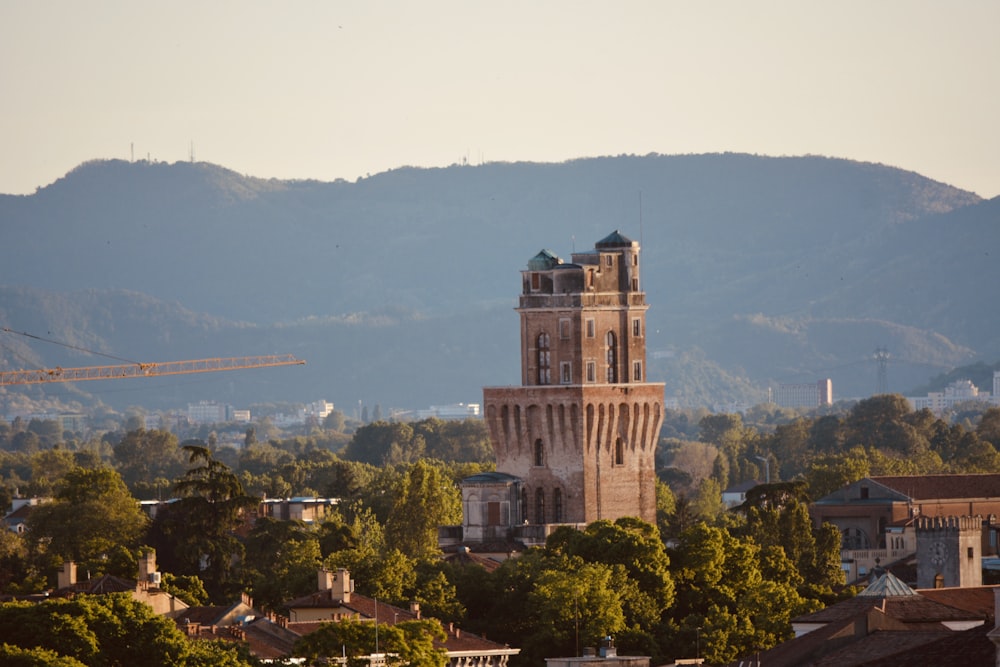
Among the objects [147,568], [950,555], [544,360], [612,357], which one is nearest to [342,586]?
[147,568]

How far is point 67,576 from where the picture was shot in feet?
379

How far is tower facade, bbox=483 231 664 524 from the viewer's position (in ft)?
441

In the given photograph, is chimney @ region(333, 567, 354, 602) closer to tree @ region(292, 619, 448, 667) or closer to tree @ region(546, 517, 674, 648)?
tree @ region(546, 517, 674, 648)

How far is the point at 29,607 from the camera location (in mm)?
84312

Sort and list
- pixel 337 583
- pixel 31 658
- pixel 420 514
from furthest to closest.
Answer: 1. pixel 420 514
2. pixel 337 583
3. pixel 31 658

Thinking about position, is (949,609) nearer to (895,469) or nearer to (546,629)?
(546,629)

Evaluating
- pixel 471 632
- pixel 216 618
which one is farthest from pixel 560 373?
pixel 216 618

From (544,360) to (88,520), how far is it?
928 inches

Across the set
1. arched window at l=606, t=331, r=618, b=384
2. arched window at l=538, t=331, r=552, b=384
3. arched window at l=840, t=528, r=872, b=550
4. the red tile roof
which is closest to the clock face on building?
arched window at l=606, t=331, r=618, b=384

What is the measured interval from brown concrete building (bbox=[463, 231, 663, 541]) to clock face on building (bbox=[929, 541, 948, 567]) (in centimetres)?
3091

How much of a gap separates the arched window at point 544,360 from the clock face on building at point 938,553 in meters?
34.3

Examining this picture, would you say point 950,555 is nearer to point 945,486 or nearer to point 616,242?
point 616,242

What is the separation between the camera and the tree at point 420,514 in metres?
145

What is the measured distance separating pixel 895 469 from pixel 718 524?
41.9 m
